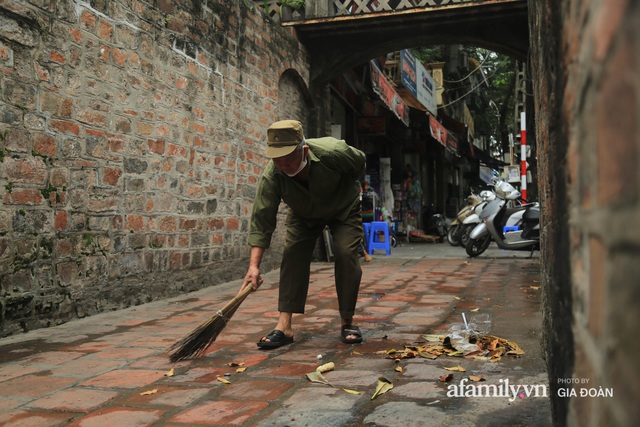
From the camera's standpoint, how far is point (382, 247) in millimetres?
10898

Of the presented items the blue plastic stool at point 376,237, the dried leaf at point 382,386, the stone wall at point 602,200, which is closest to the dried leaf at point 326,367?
the dried leaf at point 382,386

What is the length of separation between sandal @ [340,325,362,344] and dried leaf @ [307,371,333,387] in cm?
75

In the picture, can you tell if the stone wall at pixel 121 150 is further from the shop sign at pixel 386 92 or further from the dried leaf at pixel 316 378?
the shop sign at pixel 386 92

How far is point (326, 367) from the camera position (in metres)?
2.94

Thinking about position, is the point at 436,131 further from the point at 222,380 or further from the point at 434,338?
the point at 222,380

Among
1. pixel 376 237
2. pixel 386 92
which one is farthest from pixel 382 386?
pixel 376 237

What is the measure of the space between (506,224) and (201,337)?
710 centimetres

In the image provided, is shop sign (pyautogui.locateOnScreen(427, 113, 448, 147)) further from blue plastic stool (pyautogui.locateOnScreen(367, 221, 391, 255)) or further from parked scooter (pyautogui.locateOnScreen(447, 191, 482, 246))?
blue plastic stool (pyautogui.locateOnScreen(367, 221, 391, 255))

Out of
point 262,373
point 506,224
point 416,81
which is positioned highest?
point 416,81

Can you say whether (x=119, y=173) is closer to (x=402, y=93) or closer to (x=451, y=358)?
(x=451, y=358)

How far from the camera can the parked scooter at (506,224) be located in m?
8.58

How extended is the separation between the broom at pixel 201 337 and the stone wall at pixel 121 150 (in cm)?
141

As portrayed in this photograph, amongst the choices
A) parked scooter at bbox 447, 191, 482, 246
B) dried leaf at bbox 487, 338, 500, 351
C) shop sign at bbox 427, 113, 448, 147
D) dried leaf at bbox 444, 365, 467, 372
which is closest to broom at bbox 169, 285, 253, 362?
dried leaf at bbox 444, 365, 467, 372

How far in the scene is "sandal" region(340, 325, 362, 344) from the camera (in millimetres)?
3561
